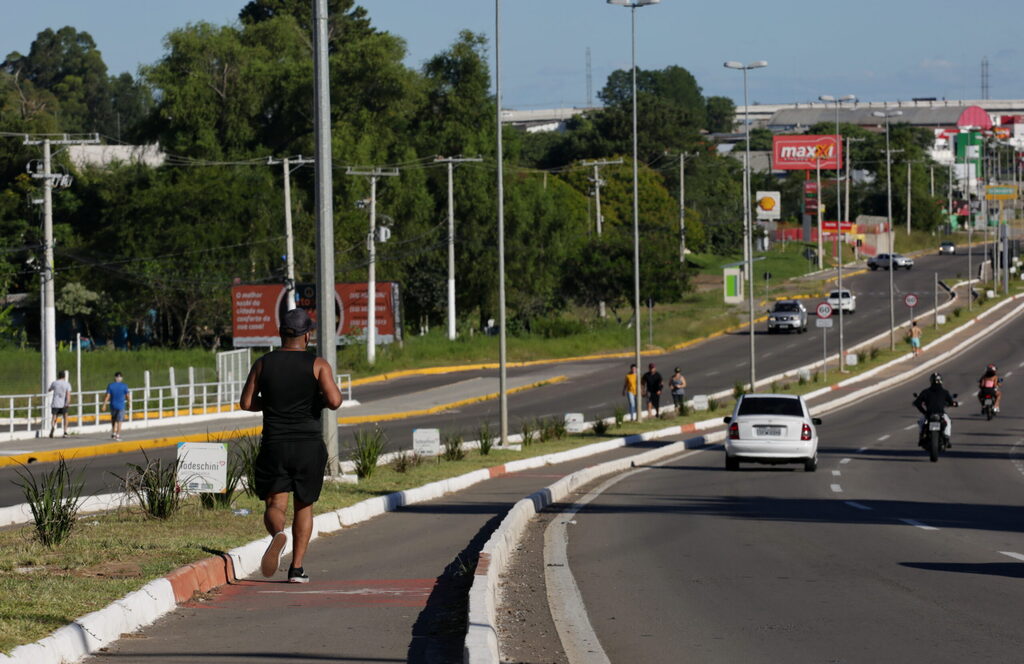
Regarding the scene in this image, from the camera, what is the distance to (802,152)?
466ft

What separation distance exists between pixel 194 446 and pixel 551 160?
13828cm

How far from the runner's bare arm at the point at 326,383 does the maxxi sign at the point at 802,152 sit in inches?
5009

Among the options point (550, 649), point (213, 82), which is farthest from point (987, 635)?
point (213, 82)

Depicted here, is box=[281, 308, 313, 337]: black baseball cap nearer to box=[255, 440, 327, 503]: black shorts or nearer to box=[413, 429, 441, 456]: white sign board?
box=[255, 440, 327, 503]: black shorts

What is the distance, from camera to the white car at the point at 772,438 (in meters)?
28.6

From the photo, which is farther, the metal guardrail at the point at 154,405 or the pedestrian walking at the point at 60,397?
the metal guardrail at the point at 154,405

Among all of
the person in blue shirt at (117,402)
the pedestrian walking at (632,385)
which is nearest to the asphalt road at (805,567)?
the person in blue shirt at (117,402)

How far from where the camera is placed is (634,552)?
544 inches

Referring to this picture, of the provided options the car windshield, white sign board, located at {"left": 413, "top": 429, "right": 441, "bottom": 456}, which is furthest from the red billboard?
the car windshield

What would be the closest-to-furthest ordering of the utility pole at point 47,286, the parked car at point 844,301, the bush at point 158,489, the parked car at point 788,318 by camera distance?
the bush at point 158,489 < the utility pole at point 47,286 < the parked car at point 788,318 < the parked car at point 844,301

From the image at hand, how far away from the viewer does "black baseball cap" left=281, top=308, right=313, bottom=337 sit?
33.3 feet

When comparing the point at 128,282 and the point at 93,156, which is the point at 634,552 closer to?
the point at 128,282

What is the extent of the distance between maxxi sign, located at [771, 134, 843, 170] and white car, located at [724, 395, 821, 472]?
10770cm

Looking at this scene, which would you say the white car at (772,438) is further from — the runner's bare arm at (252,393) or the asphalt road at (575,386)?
the runner's bare arm at (252,393)
